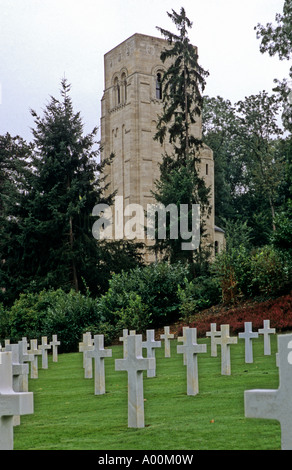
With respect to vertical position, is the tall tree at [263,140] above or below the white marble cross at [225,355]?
above

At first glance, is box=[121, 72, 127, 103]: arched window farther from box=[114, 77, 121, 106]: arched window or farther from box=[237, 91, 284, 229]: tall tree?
box=[237, 91, 284, 229]: tall tree

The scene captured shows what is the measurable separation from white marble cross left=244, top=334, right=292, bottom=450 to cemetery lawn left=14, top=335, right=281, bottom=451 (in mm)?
2104

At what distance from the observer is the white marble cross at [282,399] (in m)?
4.65

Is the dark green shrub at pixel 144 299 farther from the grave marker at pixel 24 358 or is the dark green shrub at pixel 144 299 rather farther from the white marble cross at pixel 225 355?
the white marble cross at pixel 225 355

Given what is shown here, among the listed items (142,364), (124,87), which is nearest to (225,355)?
(142,364)

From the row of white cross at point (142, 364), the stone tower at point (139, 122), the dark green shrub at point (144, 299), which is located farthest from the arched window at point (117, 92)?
the row of white cross at point (142, 364)

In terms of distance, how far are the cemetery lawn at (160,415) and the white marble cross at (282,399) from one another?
2104 mm

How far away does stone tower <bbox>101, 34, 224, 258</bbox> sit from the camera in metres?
58.9

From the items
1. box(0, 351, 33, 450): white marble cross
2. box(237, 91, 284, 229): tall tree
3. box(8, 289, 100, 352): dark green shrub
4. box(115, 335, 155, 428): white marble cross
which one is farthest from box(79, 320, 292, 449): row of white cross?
box(237, 91, 284, 229): tall tree

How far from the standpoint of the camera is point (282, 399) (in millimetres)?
4715

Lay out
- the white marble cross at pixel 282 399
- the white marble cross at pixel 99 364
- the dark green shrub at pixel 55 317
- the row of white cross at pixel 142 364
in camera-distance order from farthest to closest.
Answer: the dark green shrub at pixel 55 317, the white marble cross at pixel 99 364, the row of white cross at pixel 142 364, the white marble cross at pixel 282 399

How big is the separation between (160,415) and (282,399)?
4688 millimetres

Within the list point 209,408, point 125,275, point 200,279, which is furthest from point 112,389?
point 200,279

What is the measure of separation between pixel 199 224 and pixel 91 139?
8005 millimetres
